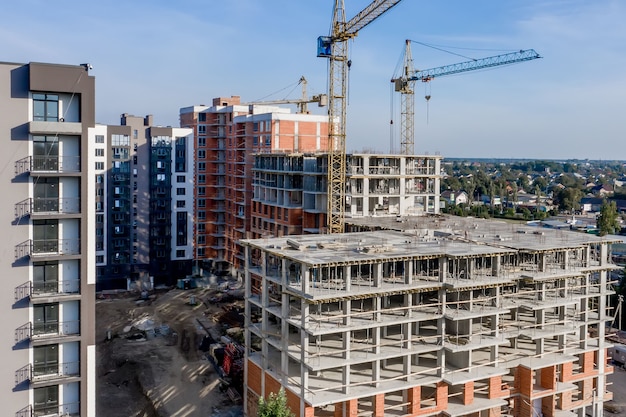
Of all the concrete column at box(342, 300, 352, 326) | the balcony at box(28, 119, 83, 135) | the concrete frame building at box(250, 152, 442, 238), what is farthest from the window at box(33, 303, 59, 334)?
the concrete frame building at box(250, 152, 442, 238)

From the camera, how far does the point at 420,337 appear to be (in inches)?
1134

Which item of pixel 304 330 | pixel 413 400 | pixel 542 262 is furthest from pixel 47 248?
pixel 542 262

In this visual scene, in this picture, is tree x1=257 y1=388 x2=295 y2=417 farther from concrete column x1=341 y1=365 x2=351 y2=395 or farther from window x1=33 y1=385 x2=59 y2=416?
window x1=33 y1=385 x2=59 y2=416

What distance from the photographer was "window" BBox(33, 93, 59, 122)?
20.0 metres

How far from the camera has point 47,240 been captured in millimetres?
20156

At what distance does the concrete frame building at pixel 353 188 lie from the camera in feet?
148

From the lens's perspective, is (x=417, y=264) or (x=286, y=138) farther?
(x=286, y=138)

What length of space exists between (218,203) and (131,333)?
73.4 ft

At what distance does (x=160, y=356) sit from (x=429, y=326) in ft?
71.5

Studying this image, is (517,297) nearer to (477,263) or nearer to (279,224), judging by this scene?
(477,263)

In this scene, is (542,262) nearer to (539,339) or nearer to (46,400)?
(539,339)

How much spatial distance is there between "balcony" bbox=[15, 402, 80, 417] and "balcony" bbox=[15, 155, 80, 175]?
7.91 m

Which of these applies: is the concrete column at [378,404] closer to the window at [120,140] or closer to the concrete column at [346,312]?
the concrete column at [346,312]

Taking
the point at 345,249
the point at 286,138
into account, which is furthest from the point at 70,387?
the point at 286,138
